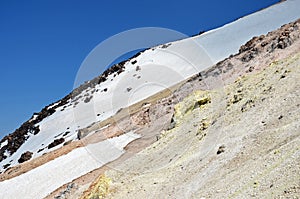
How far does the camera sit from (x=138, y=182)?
18453mm

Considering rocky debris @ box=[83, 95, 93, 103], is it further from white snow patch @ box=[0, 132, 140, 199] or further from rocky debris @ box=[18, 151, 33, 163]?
white snow patch @ box=[0, 132, 140, 199]

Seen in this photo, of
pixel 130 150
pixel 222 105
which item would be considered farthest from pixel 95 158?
pixel 222 105

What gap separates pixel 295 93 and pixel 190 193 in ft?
26.3

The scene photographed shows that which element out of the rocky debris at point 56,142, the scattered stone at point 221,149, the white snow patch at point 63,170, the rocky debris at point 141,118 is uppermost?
the rocky debris at point 56,142

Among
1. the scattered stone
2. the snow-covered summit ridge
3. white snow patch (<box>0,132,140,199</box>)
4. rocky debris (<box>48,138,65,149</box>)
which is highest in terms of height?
the snow-covered summit ridge

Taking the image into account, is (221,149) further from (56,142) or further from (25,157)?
(25,157)

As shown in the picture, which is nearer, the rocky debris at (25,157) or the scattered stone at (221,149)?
the scattered stone at (221,149)

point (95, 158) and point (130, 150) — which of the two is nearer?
point (130, 150)

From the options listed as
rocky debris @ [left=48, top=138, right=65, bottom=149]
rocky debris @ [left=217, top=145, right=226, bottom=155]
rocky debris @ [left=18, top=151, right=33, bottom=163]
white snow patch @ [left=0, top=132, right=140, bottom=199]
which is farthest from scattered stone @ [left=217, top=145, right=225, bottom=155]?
rocky debris @ [left=18, top=151, right=33, bottom=163]

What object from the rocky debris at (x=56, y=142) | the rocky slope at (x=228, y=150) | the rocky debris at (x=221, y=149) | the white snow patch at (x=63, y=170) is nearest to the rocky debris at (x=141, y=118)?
the white snow patch at (x=63, y=170)

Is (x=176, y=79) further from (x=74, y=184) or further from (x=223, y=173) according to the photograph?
(x=223, y=173)

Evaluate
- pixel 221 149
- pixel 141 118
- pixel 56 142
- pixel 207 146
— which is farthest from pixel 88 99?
pixel 221 149

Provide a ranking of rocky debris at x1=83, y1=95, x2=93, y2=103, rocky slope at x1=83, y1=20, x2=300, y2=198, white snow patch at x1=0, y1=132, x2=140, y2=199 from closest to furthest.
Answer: rocky slope at x1=83, y1=20, x2=300, y2=198
white snow patch at x1=0, y1=132, x2=140, y2=199
rocky debris at x1=83, y1=95, x2=93, y2=103

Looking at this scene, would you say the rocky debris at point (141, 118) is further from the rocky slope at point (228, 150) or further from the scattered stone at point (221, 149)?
the scattered stone at point (221, 149)
